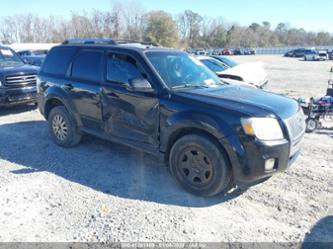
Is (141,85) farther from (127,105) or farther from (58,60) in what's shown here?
(58,60)

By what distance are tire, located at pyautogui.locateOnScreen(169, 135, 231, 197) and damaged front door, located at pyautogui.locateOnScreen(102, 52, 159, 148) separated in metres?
0.46

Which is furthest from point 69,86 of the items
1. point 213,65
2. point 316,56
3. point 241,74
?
point 316,56

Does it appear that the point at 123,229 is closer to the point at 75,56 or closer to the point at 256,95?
the point at 256,95

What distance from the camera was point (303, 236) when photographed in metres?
3.06

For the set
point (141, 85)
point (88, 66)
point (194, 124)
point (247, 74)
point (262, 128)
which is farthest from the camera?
point (247, 74)

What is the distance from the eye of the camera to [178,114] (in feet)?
12.5

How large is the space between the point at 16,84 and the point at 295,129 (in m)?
7.51

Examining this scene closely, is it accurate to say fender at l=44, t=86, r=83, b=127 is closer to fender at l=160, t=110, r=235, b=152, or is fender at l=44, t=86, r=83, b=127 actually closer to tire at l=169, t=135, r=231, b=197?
fender at l=160, t=110, r=235, b=152

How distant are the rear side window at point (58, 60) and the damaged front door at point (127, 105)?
1122 millimetres

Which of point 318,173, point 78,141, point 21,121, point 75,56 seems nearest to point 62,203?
point 78,141

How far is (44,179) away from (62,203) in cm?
81

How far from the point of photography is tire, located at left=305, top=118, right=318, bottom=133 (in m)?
6.55

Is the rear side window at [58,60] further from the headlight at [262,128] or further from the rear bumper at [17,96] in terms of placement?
the headlight at [262,128]

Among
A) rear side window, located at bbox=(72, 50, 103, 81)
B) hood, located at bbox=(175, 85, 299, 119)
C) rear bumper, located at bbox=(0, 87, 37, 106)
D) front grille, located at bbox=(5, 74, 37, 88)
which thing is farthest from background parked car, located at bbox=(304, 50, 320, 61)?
rear side window, located at bbox=(72, 50, 103, 81)
